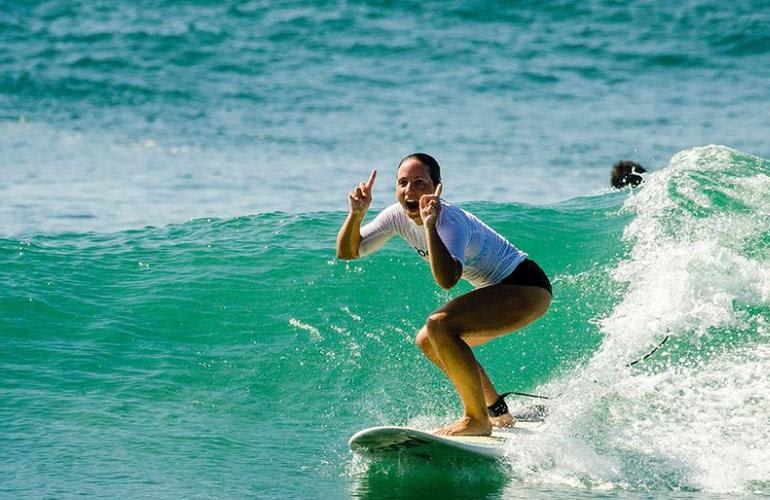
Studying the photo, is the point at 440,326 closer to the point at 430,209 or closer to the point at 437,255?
the point at 437,255

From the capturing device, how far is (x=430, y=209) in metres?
6.73

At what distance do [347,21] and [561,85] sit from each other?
23.4 ft

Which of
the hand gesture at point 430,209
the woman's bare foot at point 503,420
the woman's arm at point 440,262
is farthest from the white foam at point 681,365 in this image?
the hand gesture at point 430,209

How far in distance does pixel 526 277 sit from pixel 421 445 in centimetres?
112

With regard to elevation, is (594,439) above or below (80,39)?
below

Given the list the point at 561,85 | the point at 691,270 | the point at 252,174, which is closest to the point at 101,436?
the point at 691,270

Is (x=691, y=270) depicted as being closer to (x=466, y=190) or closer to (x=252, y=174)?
(x=466, y=190)

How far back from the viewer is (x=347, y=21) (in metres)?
33.7

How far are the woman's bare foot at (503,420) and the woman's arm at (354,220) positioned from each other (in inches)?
50.7

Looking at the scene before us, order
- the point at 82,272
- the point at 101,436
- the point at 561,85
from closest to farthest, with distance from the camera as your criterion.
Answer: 1. the point at 101,436
2. the point at 82,272
3. the point at 561,85

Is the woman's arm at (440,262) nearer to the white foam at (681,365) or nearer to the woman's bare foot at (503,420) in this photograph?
Result: the white foam at (681,365)

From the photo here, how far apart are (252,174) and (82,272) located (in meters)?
8.41

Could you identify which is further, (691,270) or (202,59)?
(202,59)

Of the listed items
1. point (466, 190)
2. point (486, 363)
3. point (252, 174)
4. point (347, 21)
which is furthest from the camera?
point (347, 21)
